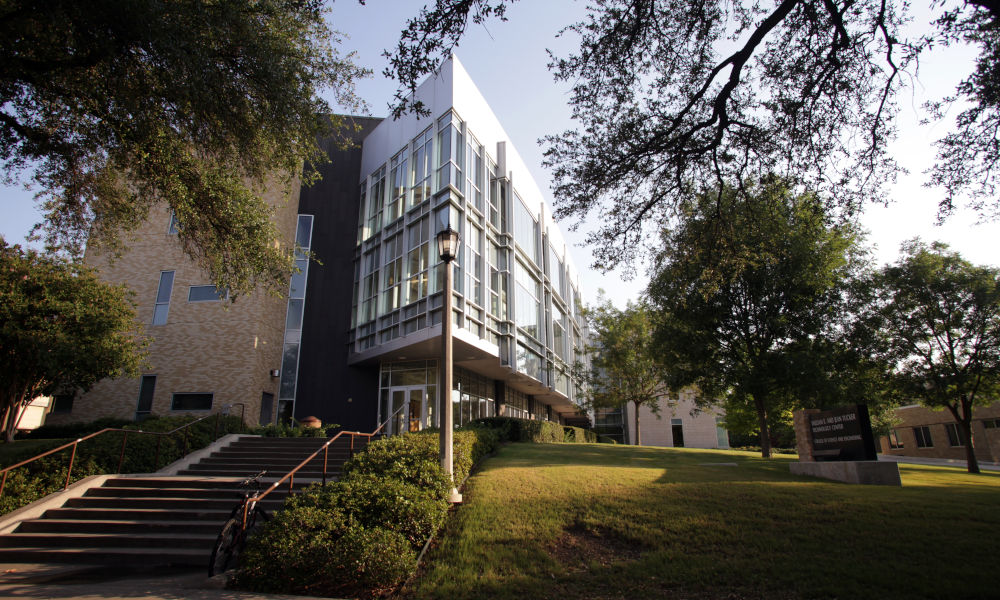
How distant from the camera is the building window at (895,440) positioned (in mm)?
44206

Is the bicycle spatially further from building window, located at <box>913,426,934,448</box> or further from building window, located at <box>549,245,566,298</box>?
building window, located at <box>913,426,934,448</box>

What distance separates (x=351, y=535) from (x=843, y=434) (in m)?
11.6

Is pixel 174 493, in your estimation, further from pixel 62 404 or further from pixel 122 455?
pixel 62 404

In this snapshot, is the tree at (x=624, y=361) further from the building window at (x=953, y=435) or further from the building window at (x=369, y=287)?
the building window at (x=953, y=435)

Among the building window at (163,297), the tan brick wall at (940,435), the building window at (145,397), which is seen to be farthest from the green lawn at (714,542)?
the tan brick wall at (940,435)

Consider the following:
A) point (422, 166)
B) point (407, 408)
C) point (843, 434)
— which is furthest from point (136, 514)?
point (422, 166)

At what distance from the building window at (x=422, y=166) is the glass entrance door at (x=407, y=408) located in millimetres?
8393

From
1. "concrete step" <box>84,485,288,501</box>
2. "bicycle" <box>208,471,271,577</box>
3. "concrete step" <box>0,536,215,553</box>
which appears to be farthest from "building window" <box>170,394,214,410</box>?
"bicycle" <box>208,471,271,577</box>

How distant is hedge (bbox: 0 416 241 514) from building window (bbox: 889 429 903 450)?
5287 centimetres

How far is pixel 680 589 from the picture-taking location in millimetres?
5648

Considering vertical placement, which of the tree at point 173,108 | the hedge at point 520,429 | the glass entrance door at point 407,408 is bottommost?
the hedge at point 520,429

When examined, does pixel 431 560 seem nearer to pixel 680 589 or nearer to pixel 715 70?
pixel 680 589

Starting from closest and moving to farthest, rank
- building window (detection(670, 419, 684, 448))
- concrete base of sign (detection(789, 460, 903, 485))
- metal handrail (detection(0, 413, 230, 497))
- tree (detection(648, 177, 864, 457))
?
metal handrail (detection(0, 413, 230, 497))
concrete base of sign (detection(789, 460, 903, 485))
tree (detection(648, 177, 864, 457))
building window (detection(670, 419, 684, 448))

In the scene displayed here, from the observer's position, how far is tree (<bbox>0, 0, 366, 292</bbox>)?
7.41 meters
